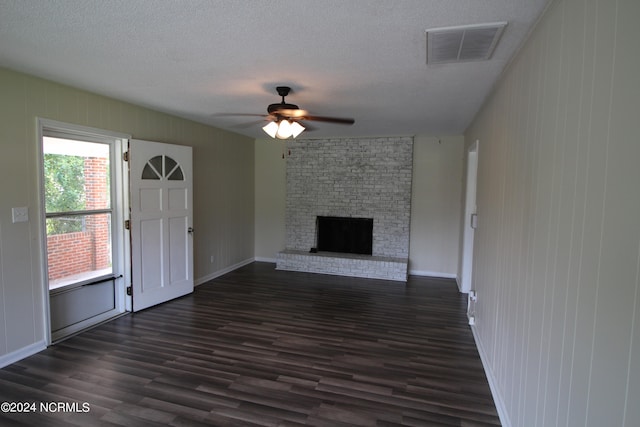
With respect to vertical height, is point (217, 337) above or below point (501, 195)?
below

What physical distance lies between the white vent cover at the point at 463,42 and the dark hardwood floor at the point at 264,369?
2.43m

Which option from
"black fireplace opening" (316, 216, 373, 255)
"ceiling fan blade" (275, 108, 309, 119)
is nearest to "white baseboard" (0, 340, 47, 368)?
"ceiling fan blade" (275, 108, 309, 119)

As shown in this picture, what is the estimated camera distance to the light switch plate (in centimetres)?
296

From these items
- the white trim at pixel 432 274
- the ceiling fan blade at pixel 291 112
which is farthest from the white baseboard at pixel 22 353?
the white trim at pixel 432 274

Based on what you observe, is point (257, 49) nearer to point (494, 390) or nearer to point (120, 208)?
point (120, 208)

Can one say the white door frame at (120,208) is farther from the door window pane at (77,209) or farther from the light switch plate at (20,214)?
the light switch plate at (20,214)

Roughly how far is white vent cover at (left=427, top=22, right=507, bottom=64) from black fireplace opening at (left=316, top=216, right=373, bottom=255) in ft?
13.5

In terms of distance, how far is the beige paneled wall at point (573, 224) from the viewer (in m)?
1.02

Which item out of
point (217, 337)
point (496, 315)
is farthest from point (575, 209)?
point (217, 337)

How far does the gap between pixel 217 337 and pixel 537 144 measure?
3204 mm

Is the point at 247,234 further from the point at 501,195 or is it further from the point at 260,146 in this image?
the point at 501,195

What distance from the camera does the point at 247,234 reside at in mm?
6801

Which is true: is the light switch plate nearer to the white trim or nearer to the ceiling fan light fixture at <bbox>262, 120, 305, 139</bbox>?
the ceiling fan light fixture at <bbox>262, 120, 305, 139</bbox>

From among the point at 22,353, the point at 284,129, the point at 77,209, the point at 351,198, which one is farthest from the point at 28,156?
the point at 351,198
